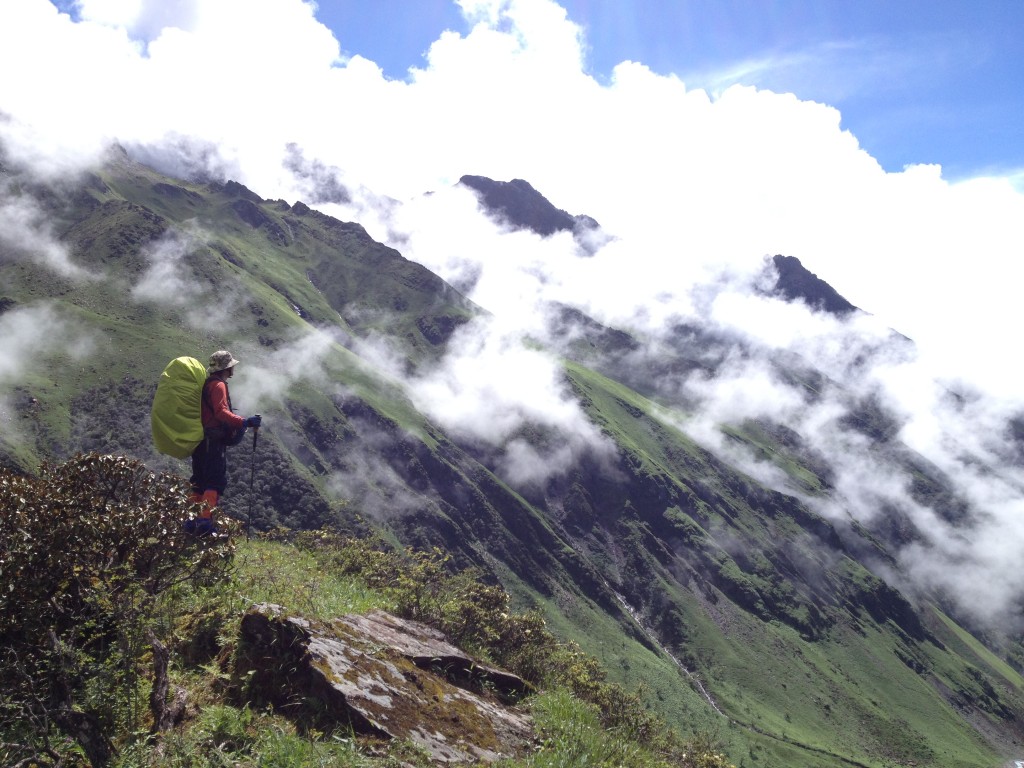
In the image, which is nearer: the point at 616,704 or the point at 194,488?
the point at 194,488

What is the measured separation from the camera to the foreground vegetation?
7.73 m

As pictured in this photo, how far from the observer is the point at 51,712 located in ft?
24.4

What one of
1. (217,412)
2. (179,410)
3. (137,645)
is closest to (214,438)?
(217,412)

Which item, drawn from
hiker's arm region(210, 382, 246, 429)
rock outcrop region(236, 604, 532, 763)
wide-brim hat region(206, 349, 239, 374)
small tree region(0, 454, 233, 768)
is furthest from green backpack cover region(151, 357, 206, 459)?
rock outcrop region(236, 604, 532, 763)

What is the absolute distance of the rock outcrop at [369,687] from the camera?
370 inches

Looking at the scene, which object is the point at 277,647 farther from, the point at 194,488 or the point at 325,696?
the point at 194,488

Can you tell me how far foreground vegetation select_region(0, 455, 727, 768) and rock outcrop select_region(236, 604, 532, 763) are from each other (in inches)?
12.6

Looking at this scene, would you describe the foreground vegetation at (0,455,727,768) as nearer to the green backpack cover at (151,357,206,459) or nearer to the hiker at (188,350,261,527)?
the green backpack cover at (151,357,206,459)

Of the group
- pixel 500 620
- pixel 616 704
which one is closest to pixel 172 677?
pixel 500 620

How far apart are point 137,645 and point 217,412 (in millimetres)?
5962

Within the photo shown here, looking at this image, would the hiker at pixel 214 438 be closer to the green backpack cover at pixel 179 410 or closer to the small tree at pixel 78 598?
the green backpack cover at pixel 179 410

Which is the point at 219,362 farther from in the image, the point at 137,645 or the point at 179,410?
the point at 137,645

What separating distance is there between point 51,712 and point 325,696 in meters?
3.30

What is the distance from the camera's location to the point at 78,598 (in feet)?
28.6
